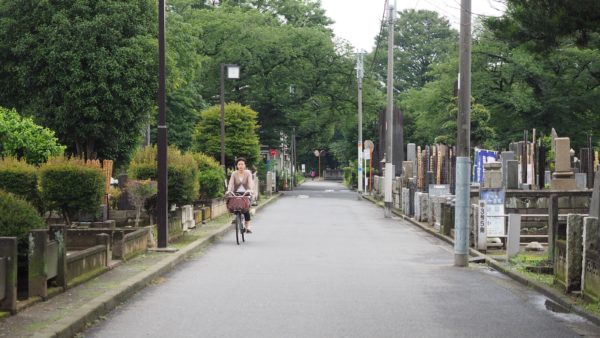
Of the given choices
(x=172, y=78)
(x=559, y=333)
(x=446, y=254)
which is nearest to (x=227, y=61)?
(x=172, y=78)

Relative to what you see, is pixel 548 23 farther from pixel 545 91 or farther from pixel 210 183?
pixel 545 91

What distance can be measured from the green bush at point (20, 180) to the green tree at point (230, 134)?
3029cm

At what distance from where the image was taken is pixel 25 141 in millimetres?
23141

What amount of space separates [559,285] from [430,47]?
7888 centimetres

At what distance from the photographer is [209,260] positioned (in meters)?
16.5

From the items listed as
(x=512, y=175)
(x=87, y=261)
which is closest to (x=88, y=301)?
(x=87, y=261)

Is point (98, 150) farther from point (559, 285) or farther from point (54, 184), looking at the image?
point (559, 285)

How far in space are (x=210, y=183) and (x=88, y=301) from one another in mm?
20111

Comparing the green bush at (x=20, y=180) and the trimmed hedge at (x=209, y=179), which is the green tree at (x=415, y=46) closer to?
the trimmed hedge at (x=209, y=179)

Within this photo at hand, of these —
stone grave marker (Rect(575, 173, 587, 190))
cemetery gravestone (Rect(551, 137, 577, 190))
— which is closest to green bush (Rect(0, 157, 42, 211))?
cemetery gravestone (Rect(551, 137, 577, 190))

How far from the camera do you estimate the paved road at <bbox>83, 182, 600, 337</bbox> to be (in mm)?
9016

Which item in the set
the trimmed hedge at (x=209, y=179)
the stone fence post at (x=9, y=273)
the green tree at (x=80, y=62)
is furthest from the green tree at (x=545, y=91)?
the stone fence post at (x=9, y=273)

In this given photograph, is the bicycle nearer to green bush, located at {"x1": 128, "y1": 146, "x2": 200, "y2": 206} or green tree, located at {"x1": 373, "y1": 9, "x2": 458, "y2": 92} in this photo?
green bush, located at {"x1": 128, "y1": 146, "x2": 200, "y2": 206}

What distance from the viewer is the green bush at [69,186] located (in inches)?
580
